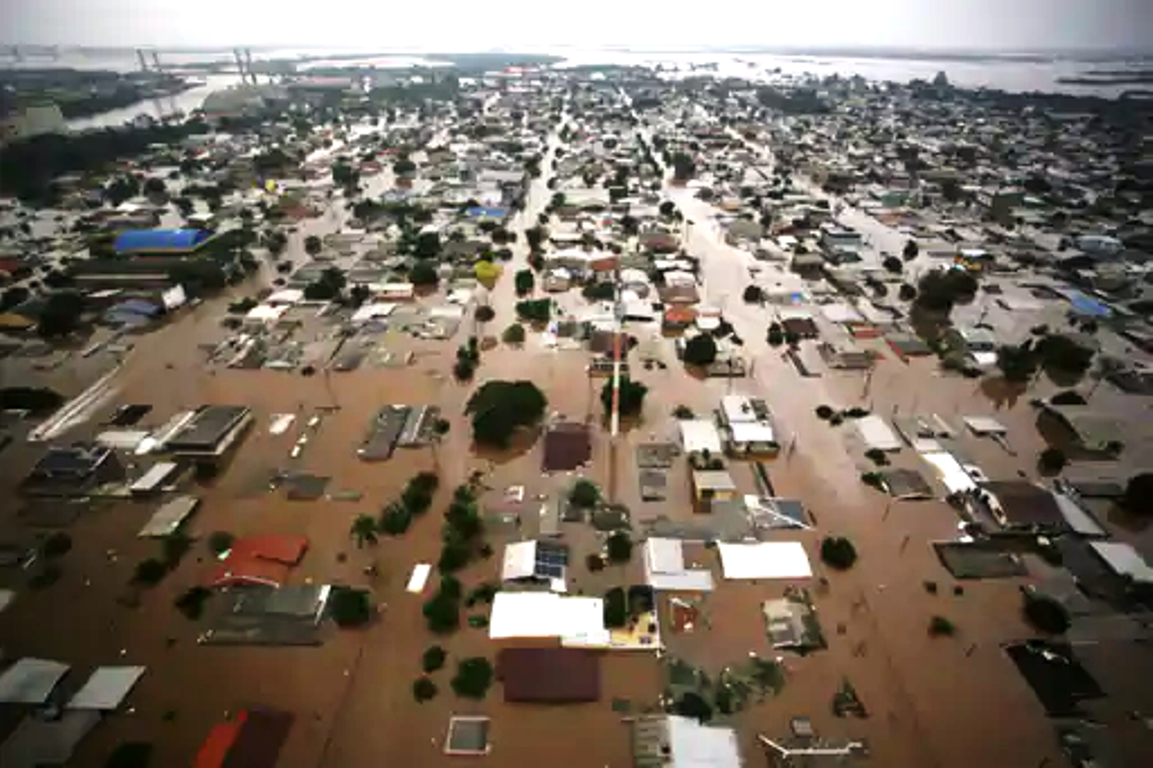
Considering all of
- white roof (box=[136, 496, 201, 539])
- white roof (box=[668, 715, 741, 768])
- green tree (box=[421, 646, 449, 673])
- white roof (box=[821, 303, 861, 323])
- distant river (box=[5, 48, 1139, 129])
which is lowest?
white roof (box=[668, 715, 741, 768])

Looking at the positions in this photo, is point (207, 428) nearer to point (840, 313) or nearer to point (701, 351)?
point (701, 351)

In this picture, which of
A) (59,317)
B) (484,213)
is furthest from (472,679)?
(484,213)

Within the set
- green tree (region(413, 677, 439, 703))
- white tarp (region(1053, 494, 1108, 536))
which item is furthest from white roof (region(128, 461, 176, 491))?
white tarp (region(1053, 494, 1108, 536))

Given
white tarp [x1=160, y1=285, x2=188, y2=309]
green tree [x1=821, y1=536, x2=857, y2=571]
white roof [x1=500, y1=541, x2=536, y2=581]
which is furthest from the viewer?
white tarp [x1=160, y1=285, x2=188, y2=309]

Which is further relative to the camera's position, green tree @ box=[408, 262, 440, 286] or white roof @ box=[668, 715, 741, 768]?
green tree @ box=[408, 262, 440, 286]

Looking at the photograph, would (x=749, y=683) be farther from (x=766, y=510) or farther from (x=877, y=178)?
(x=877, y=178)

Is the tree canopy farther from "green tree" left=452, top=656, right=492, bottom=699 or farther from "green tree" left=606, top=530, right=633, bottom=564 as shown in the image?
"green tree" left=452, top=656, right=492, bottom=699

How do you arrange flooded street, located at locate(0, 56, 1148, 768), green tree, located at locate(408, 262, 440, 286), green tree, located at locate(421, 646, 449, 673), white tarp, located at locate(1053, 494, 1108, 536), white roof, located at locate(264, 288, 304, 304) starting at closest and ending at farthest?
flooded street, located at locate(0, 56, 1148, 768) < green tree, located at locate(421, 646, 449, 673) < white tarp, located at locate(1053, 494, 1108, 536) < white roof, located at locate(264, 288, 304, 304) < green tree, located at locate(408, 262, 440, 286)
